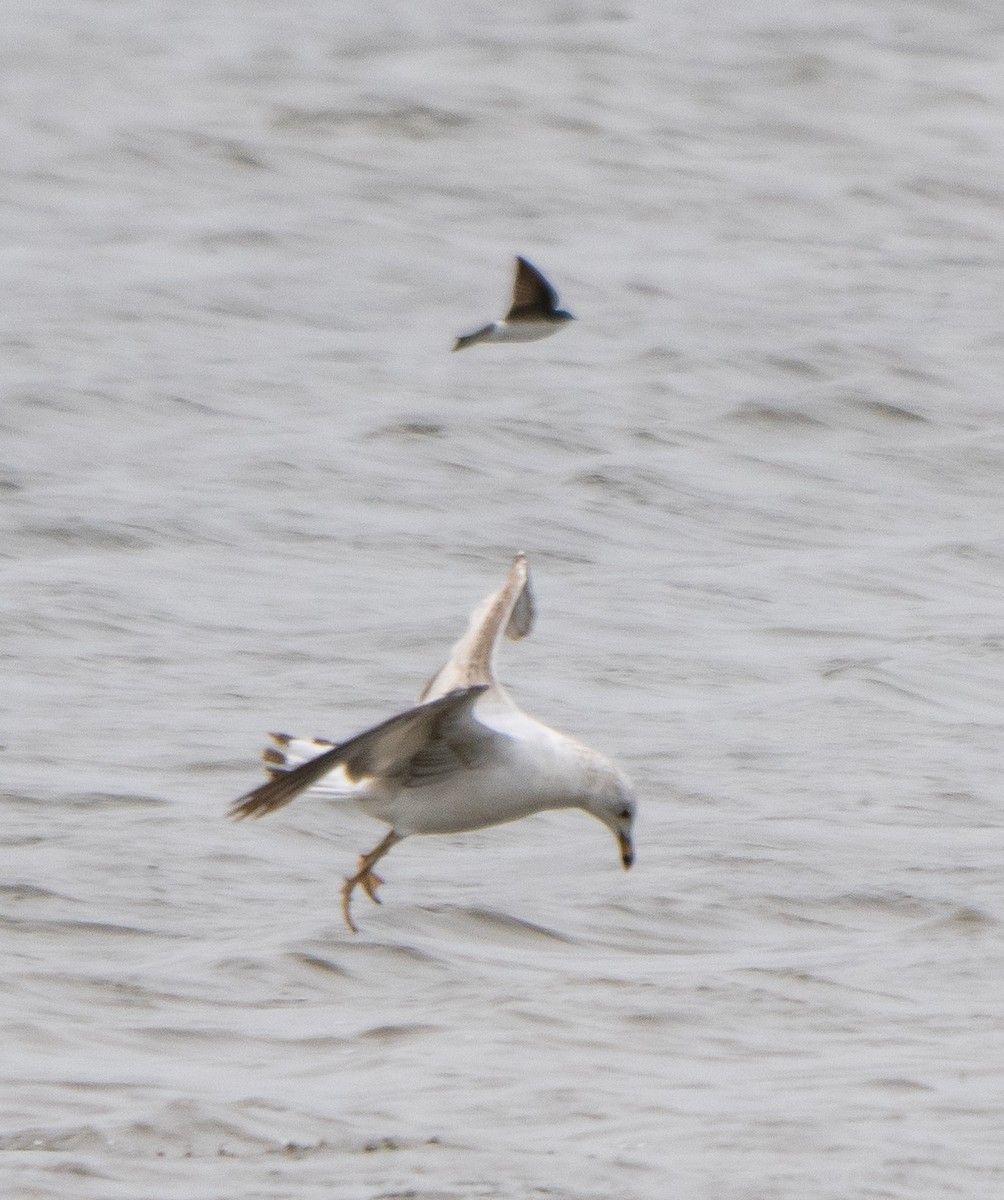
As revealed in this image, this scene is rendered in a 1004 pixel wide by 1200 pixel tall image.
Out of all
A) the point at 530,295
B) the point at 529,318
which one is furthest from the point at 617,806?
the point at 530,295

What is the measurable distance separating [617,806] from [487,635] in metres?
0.62

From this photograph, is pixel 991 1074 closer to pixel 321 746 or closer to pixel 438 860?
pixel 321 746

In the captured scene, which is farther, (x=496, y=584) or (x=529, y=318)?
(x=529, y=318)

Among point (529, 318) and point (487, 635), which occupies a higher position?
point (487, 635)

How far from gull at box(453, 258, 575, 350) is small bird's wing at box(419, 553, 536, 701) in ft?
14.7

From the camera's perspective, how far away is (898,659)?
10.5m

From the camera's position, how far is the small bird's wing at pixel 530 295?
12.1m

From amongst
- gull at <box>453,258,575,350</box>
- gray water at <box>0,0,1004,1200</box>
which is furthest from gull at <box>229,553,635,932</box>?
gull at <box>453,258,575,350</box>

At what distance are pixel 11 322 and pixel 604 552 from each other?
530 cm

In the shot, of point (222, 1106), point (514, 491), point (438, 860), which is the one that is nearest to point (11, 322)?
point (514, 491)

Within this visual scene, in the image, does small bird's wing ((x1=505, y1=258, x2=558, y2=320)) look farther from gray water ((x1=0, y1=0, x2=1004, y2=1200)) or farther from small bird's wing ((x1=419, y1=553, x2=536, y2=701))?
small bird's wing ((x1=419, y1=553, x2=536, y2=701))

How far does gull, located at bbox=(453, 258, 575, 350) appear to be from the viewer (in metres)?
12.1

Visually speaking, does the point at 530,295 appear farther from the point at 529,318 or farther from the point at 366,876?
Answer: the point at 366,876

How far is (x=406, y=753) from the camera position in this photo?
6594 mm
